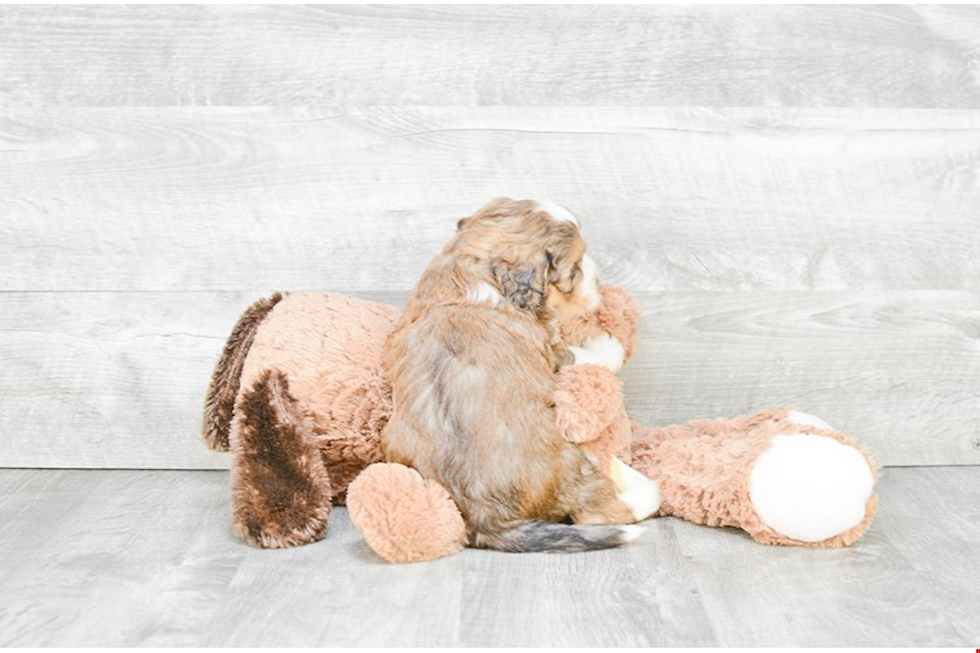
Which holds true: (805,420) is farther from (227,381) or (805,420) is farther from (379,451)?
(227,381)

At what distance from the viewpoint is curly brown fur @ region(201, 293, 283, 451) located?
6.88 ft

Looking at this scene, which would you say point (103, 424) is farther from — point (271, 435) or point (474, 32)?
point (474, 32)

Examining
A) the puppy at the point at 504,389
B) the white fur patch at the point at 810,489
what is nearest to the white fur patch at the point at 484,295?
the puppy at the point at 504,389

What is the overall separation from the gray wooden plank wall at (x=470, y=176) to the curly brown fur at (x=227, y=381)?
6.5 inches

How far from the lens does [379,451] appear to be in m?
2.04

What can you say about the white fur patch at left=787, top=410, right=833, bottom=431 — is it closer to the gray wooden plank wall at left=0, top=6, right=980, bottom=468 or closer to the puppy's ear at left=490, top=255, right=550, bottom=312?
the gray wooden plank wall at left=0, top=6, right=980, bottom=468

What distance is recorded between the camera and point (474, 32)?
228 centimetres

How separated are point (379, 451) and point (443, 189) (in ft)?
1.67

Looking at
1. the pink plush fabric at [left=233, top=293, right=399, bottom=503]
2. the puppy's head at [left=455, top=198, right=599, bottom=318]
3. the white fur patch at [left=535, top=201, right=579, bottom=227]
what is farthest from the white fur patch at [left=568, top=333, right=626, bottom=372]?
the pink plush fabric at [left=233, top=293, right=399, bottom=503]

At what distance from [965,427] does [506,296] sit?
1.02m

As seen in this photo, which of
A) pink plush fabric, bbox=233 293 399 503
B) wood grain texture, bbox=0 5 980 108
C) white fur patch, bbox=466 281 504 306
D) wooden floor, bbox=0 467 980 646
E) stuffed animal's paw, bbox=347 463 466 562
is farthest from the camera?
wood grain texture, bbox=0 5 980 108

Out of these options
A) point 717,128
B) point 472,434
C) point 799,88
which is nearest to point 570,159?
point 717,128

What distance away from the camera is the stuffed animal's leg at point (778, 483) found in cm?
188

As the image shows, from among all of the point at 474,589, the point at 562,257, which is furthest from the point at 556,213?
the point at 474,589
